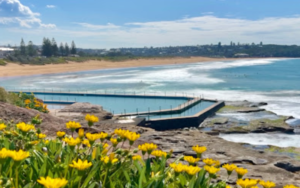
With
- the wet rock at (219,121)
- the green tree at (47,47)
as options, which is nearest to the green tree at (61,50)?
the green tree at (47,47)

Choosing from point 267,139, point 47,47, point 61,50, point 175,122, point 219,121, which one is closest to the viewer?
point 267,139

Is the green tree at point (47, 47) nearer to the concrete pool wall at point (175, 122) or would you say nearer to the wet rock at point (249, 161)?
the concrete pool wall at point (175, 122)

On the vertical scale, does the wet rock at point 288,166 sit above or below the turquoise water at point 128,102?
above

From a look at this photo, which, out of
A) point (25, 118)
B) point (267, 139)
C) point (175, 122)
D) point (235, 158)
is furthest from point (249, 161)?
point (175, 122)

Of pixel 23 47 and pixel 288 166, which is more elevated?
pixel 23 47

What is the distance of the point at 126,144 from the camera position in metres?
6.29

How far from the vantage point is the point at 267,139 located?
52.4 ft

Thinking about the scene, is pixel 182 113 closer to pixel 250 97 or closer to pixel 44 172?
pixel 250 97

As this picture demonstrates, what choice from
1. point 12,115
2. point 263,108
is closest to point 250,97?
point 263,108

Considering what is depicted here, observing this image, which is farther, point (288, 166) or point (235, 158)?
point (288, 166)

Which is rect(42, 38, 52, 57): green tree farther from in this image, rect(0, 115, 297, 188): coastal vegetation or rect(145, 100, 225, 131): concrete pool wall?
rect(0, 115, 297, 188): coastal vegetation

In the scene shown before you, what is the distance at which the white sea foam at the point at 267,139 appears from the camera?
15.2 m

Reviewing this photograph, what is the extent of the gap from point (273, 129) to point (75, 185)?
16.9 meters

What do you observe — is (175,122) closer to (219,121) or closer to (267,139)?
(219,121)
